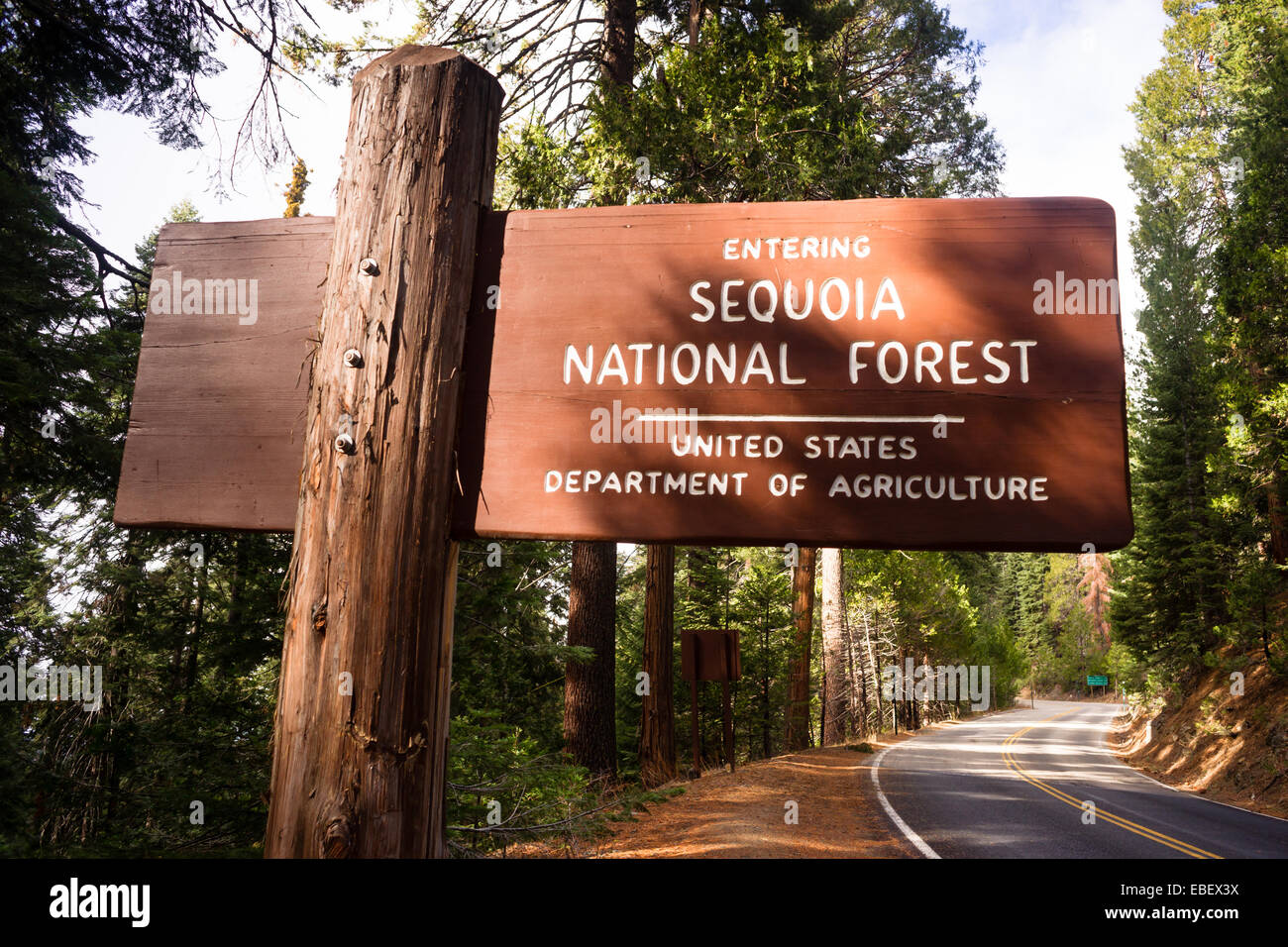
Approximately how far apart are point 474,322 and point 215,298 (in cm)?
66

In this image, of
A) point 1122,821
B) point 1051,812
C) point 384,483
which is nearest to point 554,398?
point 384,483

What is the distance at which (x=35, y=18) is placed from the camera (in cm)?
655

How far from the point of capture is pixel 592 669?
38.4 ft

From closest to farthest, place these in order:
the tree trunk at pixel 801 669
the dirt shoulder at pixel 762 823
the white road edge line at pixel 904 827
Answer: the dirt shoulder at pixel 762 823
the white road edge line at pixel 904 827
the tree trunk at pixel 801 669

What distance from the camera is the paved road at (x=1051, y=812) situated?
991 cm

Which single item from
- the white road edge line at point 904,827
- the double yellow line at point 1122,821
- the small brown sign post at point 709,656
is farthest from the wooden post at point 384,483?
the small brown sign post at point 709,656

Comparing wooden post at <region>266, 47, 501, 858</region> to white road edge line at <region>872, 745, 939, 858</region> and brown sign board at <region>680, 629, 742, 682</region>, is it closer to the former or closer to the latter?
A: white road edge line at <region>872, 745, 939, 858</region>

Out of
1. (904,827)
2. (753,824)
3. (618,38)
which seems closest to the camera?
(753,824)

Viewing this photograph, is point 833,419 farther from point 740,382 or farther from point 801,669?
point 801,669

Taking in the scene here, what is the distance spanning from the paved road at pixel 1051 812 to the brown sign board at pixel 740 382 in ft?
27.7

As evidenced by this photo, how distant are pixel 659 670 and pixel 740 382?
40.8ft

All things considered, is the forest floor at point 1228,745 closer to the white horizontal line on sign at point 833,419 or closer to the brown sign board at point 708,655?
the brown sign board at point 708,655

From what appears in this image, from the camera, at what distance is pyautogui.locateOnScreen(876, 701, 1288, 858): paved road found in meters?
9.91

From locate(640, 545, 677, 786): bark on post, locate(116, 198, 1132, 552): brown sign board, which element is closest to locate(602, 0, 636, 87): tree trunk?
locate(640, 545, 677, 786): bark on post
